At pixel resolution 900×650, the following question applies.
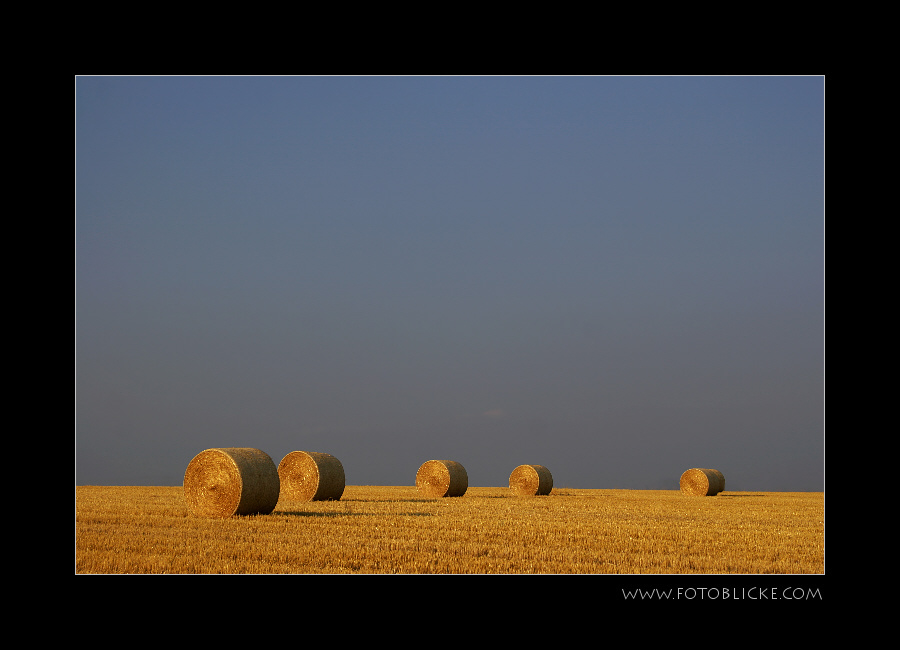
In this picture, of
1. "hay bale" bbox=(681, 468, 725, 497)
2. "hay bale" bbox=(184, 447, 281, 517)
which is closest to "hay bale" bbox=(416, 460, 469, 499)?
"hay bale" bbox=(184, 447, 281, 517)

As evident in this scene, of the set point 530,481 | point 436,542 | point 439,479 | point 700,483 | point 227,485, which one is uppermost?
point 227,485

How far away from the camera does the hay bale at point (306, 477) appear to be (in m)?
22.1

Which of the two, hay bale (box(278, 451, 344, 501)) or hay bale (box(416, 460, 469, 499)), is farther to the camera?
hay bale (box(416, 460, 469, 499))

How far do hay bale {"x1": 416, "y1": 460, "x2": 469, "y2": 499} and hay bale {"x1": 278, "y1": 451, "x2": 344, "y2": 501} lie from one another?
5.41 metres

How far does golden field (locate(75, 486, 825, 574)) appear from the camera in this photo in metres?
10.2

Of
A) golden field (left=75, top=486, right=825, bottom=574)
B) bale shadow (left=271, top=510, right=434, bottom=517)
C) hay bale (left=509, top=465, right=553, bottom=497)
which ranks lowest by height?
hay bale (left=509, top=465, right=553, bottom=497)

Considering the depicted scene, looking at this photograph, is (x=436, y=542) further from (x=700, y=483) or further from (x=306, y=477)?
(x=700, y=483)

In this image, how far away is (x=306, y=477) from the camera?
22219 mm

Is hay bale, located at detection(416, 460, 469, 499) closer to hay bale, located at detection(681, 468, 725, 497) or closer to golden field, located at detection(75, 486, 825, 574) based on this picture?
golden field, located at detection(75, 486, 825, 574)

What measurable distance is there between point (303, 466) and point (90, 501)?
5.62 meters

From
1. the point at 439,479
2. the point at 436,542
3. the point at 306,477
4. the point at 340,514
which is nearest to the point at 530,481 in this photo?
the point at 439,479

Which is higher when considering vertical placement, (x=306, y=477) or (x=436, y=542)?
(x=436, y=542)

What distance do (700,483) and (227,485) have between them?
22734 millimetres
